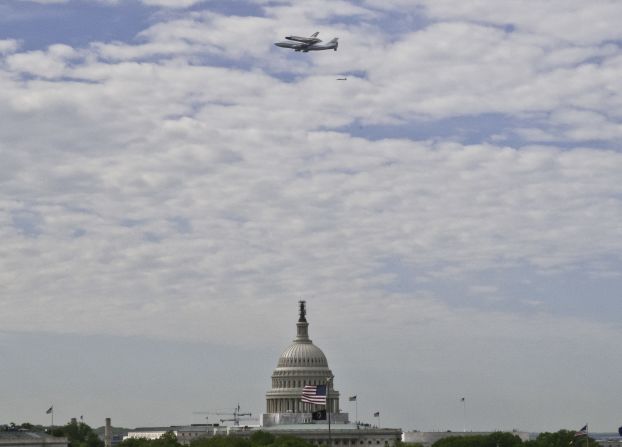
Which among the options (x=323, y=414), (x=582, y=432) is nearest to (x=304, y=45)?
(x=323, y=414)

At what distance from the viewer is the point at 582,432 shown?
196750mm

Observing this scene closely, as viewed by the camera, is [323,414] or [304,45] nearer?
[323,414]

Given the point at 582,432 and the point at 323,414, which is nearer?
the point at 323,414

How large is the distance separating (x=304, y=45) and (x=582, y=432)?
6074 cm

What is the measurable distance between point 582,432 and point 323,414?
51.6 m

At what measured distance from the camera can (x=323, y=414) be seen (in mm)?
156625

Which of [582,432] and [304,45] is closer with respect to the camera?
[304,45]

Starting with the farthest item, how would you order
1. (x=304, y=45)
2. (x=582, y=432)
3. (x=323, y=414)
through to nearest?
1. (x=582, y=432)
2. (x=304, y=45)
3. (x=323, y=414)

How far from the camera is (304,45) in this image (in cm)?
17238

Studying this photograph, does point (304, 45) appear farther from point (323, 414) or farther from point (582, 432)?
point (582, 432)

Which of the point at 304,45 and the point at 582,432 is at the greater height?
the point at 304,45

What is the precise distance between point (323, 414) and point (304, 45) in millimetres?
40616

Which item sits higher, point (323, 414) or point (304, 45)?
point (304, 45)

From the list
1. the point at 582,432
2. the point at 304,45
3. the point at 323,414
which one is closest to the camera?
the point at 323,414
